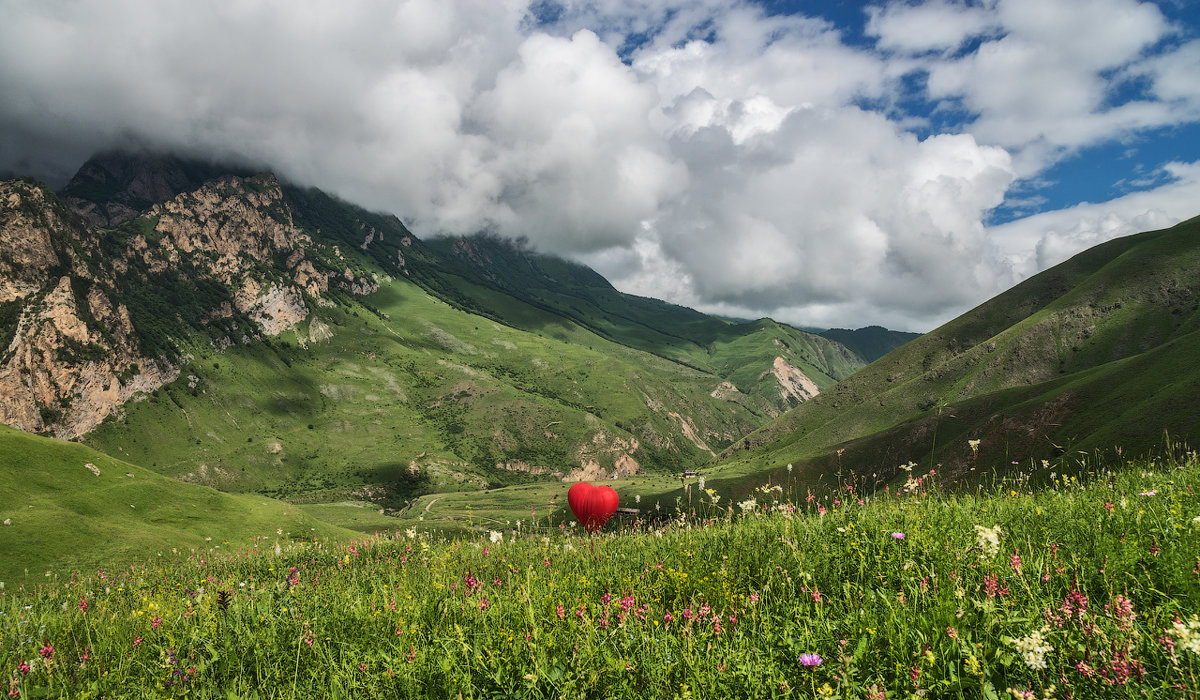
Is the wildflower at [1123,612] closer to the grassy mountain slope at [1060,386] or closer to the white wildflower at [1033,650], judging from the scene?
the white wildflower at [1033,650]

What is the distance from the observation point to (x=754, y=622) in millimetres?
4918

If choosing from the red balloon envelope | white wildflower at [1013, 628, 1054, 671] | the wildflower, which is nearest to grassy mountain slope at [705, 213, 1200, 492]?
the red balloon envelope

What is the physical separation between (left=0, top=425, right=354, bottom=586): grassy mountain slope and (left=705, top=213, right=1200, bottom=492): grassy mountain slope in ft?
294

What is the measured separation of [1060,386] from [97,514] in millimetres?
147827

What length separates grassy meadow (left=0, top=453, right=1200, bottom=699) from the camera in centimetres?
385

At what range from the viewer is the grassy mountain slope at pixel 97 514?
50.5 m

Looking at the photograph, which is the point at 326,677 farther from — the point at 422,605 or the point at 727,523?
Answer: the point at 727,523

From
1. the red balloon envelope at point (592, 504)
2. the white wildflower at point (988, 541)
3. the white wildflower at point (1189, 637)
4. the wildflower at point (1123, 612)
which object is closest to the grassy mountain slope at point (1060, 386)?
the red balloon envelope at point (592, 504)

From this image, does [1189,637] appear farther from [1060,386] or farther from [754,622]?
[1060,386]

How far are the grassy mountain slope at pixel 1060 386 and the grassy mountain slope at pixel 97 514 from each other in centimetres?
8956

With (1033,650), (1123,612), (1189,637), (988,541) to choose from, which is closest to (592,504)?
(988,541)

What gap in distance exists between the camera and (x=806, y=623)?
4.77 metres

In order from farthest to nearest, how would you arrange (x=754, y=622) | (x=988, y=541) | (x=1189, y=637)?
(x=754, y=622), (x=988, y=541), (x=1189, y=637)

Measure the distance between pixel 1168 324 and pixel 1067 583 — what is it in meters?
217
